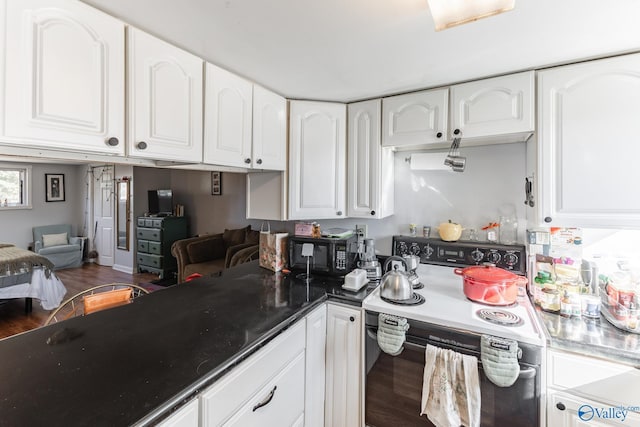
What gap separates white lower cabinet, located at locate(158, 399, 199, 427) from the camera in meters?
0.71

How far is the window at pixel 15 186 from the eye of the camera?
518 centimetres

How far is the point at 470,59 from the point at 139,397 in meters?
1.84

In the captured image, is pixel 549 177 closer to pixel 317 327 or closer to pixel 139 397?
pixel 317 327

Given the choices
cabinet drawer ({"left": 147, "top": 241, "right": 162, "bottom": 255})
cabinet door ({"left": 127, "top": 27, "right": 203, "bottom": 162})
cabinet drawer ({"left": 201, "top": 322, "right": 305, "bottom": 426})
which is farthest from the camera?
cabinet drawer ({"left": 147, "top": 241, "right": 162, "bottom": 255})

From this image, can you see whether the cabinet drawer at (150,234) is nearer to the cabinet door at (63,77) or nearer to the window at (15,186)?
the window at (15,186)

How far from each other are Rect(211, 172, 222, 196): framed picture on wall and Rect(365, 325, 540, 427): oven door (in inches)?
157

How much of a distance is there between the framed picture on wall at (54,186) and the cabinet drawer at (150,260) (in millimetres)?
2634

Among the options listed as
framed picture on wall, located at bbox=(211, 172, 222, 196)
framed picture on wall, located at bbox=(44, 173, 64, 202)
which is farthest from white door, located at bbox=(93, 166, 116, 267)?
framed picture on wall, located at bbox=(211, 172, 222, 196)

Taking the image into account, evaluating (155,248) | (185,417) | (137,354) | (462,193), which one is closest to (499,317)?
(462,193)

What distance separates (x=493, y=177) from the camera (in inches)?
70.6

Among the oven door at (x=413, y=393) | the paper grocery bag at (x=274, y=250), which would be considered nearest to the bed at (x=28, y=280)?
the paper grocery bag at (x=274, y=250)

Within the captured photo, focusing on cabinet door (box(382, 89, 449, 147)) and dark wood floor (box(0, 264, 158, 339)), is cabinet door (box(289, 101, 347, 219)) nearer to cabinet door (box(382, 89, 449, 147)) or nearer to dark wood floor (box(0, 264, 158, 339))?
cabinet door (box(382, 89, 449, 147))

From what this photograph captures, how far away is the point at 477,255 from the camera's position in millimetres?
1729

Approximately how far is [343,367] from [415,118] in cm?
149
